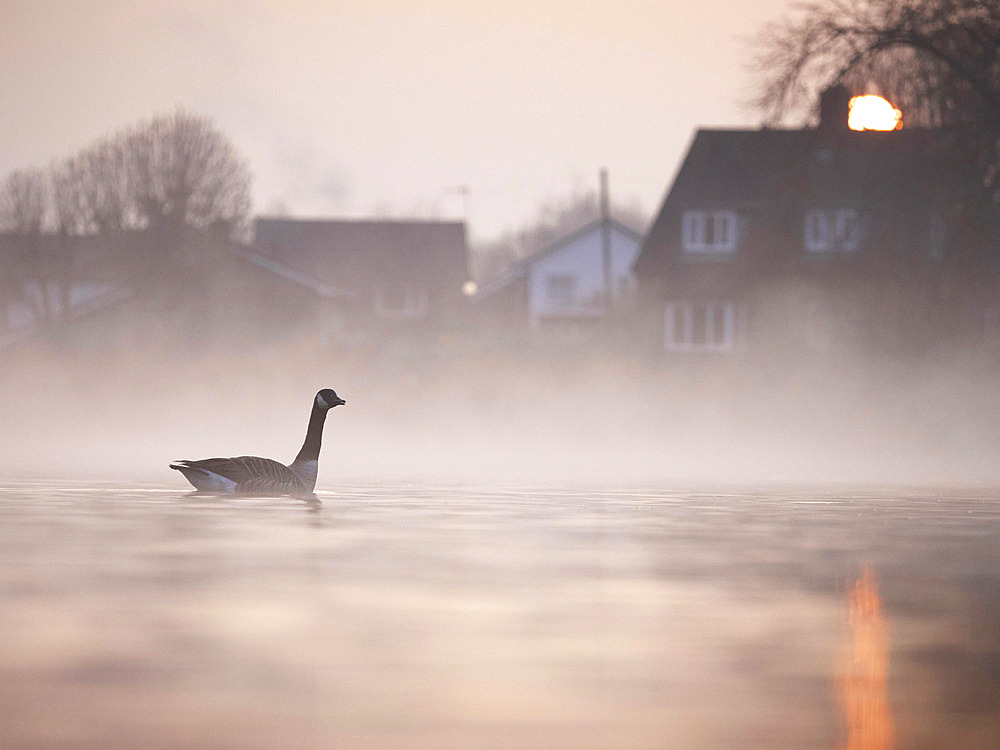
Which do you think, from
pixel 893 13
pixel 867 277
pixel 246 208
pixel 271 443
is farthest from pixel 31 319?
pixel 893 13

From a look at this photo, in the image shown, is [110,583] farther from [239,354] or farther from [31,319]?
[31,319]

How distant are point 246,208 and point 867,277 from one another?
3955 cm

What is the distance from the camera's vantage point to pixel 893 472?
27656mm

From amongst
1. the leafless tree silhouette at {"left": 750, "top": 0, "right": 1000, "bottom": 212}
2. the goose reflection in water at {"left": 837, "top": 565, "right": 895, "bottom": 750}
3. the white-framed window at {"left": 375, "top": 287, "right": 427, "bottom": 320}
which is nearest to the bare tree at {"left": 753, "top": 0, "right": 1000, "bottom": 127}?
the leafless tree silhouette at {"left": 750, "top": 0, "right": 1000, "bottom": 212}

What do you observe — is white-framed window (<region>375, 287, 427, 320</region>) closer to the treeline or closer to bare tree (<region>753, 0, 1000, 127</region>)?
the treeline

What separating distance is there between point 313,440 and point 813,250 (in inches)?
1572

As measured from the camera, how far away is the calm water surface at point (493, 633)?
6.37 meters

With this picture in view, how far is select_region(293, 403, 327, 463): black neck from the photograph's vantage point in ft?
63.9

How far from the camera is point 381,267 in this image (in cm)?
9056

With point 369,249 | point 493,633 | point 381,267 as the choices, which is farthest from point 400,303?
point 493,633

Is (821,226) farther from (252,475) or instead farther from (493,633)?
(493,633)

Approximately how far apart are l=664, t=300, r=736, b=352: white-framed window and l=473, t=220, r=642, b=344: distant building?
30250 millimetres

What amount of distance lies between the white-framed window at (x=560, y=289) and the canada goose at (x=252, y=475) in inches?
2918

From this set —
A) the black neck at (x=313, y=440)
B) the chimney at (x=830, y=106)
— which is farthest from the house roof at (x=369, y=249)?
the black neck at (x=313, y=440)
